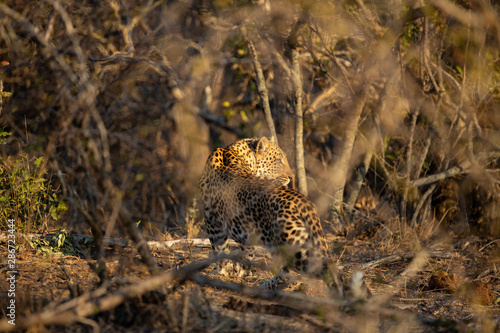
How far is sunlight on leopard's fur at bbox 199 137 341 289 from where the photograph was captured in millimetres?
5012

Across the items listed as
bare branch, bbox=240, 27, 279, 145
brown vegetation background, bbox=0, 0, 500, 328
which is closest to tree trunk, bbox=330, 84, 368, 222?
brown vegetation background, bbox=0, 0, 500, 328

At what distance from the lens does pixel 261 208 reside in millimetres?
5445

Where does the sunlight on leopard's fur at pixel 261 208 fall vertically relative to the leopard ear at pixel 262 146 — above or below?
below

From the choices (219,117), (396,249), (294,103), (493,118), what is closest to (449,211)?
(493,118)

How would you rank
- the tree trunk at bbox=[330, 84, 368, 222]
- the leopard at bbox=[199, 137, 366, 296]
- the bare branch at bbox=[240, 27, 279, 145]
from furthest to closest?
the bare branch at bbox=[240, 27, 279, 145], the tree trunk at bbox=[330, 84, 368, 222], the leopard at bbox=[199, 137, 366, 296]

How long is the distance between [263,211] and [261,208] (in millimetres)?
43

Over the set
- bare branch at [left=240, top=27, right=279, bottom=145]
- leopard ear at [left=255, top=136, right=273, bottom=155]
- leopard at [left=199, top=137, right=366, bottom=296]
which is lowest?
leopard at [left=199, top=137, right=366, bottom=296]

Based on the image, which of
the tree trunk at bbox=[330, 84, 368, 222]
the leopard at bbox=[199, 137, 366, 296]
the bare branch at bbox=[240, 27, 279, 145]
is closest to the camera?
the leopard at bbox=[199, 137, 366, 296]

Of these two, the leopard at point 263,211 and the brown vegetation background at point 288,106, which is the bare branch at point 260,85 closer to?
the brown vegetation background at point 288,106

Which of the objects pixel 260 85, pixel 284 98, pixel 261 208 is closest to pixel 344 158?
pixel 284 98

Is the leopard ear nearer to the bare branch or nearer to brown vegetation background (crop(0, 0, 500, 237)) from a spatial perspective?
brown vegetation background (crop(0, 0, 500, 237))

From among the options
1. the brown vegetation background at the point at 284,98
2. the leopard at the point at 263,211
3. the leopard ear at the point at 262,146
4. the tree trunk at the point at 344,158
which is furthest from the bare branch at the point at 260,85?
the leopard ear at the point at 262,146

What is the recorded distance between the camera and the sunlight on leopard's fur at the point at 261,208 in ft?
16.4

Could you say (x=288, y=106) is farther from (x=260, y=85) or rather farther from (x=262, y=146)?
(x=262, y=146)
